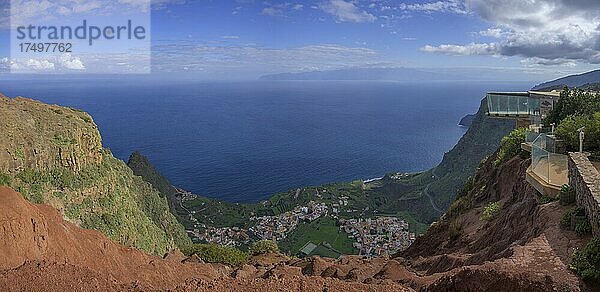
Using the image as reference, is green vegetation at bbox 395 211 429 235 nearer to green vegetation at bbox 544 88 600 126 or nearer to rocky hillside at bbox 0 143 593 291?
rocky hillside at bbox 0 143 593 291

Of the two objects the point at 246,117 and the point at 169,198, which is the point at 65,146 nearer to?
the point at 169,198

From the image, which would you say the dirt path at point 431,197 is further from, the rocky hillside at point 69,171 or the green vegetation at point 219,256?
the green vegetation at point 219,256

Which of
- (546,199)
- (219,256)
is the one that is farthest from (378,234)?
(546,199)

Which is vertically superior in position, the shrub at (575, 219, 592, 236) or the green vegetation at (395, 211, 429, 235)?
the shrub at (575, 219, 592, 236)

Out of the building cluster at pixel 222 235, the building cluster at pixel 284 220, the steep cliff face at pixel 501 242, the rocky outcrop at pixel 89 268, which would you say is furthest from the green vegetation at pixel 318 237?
the steep cliff face at pixel 501 242

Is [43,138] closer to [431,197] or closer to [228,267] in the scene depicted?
[228,267]

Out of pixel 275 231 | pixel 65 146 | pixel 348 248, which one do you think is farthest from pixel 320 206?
pixel 65 146

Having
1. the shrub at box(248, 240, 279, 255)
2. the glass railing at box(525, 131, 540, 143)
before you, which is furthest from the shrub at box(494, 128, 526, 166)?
the shrub at box(248, 240, 279, 255)
